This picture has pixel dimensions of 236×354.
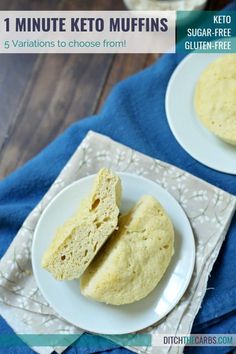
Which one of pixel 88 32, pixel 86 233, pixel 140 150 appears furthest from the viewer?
pixel 88 32

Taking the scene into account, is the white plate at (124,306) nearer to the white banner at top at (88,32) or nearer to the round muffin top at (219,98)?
the round muffin top at (219,98)

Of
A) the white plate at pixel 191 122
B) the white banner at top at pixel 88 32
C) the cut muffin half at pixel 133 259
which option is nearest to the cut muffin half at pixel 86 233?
the cut muffin half at pixel 133 259

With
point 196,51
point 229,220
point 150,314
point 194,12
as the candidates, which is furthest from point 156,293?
point 194,12

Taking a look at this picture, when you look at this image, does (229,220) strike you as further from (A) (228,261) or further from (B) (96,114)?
(B) (96,114)

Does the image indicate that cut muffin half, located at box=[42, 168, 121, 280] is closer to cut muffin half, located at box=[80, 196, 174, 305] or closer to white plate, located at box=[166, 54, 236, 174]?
cut muffin half, located at box=[80, 196, 174, 305]

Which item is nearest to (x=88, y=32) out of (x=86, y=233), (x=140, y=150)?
(x=140, y=150)

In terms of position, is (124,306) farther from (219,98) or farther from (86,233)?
(219,98)
